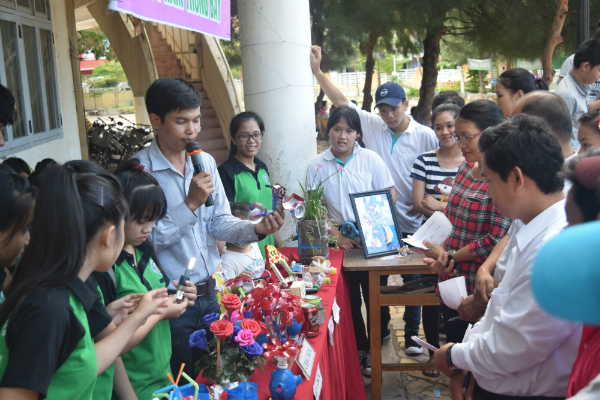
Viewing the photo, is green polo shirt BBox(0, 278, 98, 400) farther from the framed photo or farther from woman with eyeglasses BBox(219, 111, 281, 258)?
the framed photo

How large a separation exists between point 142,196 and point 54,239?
591 millimetres

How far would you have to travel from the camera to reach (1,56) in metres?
4.57

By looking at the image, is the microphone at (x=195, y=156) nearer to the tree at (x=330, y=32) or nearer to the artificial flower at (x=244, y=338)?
the artificial flower at (x=244, y=338)

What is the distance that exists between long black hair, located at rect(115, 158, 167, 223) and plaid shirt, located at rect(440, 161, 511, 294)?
5.28 feet

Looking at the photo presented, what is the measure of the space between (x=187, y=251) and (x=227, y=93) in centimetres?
747

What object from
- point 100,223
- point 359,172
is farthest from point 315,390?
point 359,172

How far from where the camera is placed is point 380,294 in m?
3.20

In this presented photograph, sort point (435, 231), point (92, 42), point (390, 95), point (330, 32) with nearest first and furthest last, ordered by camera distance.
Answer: point (435, 231) → point (390, 95) → point (330, 32) → point (92, 42)

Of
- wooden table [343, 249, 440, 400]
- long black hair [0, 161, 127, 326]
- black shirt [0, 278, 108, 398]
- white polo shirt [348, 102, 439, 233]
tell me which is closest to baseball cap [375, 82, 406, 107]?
white polo shirt [348, 102, 439, 233]

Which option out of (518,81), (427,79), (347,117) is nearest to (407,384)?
(347,117)

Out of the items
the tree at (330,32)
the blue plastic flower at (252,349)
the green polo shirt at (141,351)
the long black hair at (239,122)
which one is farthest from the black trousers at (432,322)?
the tree at (330,32)

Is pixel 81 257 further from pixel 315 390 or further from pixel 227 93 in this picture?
pixel 227 93

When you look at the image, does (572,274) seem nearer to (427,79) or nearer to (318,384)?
(318,384)

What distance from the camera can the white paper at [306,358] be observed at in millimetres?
1826
